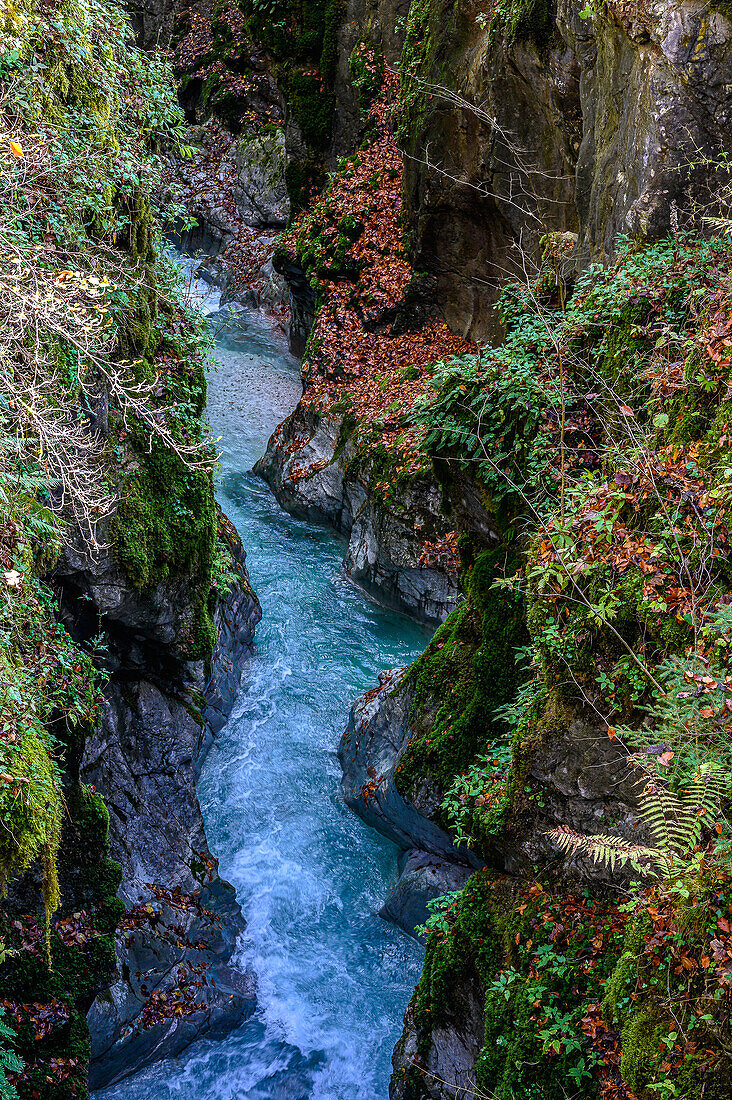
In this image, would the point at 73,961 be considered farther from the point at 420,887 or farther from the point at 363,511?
the point at 363,511

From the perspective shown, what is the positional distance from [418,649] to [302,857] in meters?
4.12

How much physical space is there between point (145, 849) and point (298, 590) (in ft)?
19.3

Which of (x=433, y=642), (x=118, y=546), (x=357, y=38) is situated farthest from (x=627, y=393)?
(x=357, y=38)

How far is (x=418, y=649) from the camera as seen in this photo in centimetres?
1199

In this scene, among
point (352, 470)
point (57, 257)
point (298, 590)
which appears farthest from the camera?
point (352, 470)

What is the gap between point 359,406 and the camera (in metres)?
14.4

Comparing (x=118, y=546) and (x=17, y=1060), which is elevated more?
(x=118, y=546)

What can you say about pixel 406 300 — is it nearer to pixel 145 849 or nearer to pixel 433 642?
pixel 433 642

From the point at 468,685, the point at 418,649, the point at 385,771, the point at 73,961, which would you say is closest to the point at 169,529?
Result: the point at 468,685

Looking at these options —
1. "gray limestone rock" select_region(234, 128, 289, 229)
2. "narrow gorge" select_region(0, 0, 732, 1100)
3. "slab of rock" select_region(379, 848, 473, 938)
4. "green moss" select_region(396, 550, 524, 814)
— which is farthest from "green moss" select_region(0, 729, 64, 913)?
"gray limestone rock" select_region(234, 128, 289, 229)

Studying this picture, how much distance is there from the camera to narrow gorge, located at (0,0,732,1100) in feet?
15.0

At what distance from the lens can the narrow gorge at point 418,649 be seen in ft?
15.0

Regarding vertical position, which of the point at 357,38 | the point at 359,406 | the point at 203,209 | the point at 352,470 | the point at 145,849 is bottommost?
the point at 145,849

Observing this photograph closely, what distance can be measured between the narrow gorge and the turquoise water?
0.04m
